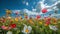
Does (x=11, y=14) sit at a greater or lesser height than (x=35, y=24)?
greater

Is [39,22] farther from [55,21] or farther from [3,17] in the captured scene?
[3,17]

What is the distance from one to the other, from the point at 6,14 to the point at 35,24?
352 millimetres

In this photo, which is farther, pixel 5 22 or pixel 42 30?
pixel 5 22

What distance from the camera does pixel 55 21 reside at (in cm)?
174

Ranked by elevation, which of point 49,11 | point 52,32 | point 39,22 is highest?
point 49,11

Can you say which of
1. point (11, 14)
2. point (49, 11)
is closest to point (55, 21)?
point (49, 11)

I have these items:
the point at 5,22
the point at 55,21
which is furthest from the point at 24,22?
the point at 55,21

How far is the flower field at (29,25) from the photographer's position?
67.7 inches

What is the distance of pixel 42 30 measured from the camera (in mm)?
1727

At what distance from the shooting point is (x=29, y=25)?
1.77 meters

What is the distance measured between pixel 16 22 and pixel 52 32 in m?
0.41

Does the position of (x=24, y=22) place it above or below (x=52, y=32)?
above

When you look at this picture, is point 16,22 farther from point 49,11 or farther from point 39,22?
point 49,11

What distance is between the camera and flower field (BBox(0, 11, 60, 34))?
5.64 feet
